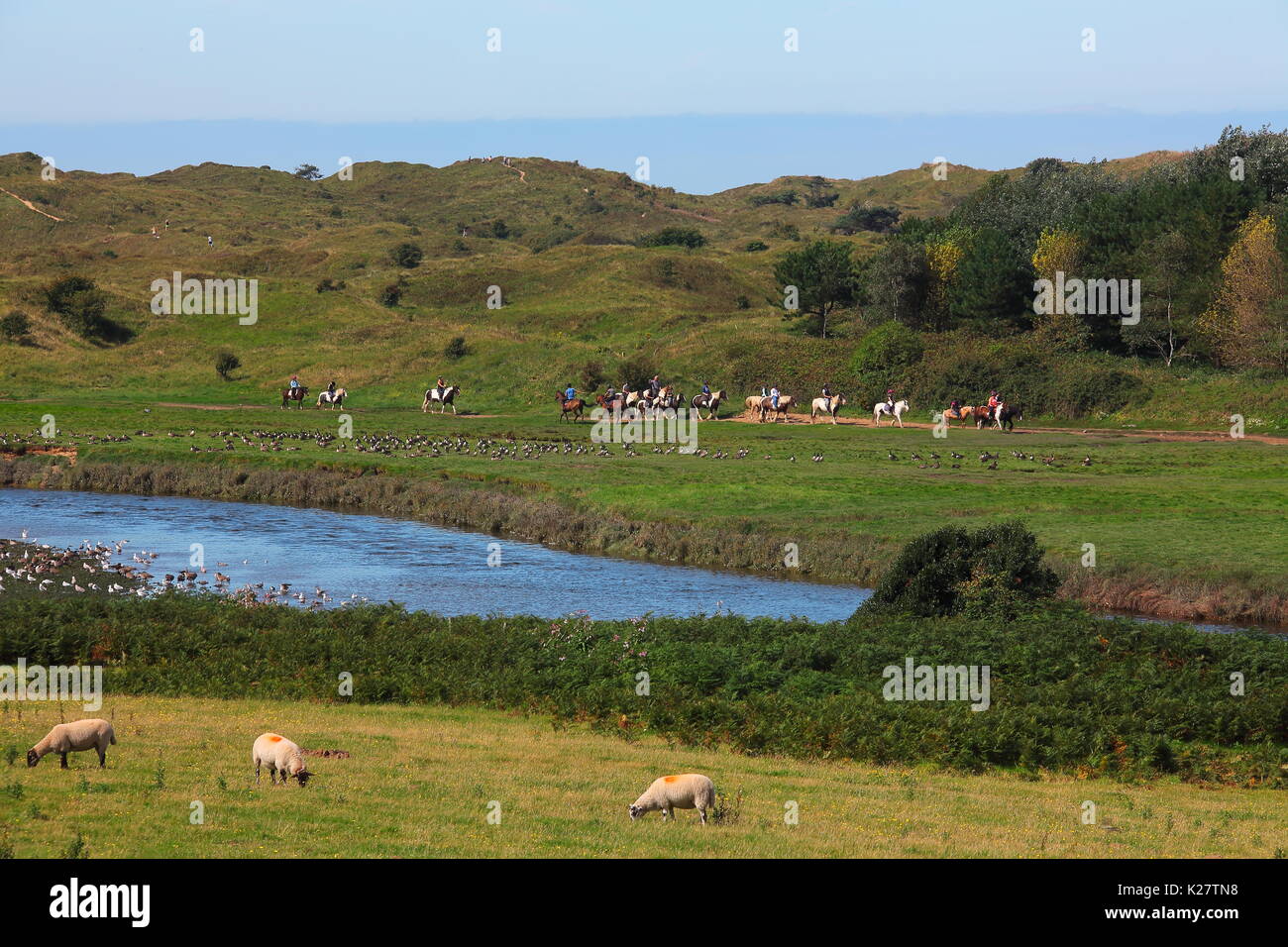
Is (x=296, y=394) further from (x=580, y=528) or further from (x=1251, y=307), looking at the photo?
(x=1251, y=307)

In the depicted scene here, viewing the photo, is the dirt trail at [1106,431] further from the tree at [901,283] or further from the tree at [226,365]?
the tree at [226,365]

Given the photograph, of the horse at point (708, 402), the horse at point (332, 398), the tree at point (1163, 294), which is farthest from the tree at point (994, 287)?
the horse at point (332, 398)

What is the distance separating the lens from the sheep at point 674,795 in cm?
1388

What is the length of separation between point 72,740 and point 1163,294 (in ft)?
257

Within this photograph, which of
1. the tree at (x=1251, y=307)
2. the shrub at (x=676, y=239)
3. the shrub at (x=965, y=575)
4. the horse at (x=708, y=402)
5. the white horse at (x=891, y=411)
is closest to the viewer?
the shrub at (x=965, y=575)

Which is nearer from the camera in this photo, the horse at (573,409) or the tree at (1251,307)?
the tree at (1251,307)

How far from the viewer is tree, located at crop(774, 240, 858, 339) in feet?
353

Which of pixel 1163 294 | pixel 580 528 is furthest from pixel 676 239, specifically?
pixel 580 528

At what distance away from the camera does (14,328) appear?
348 ft

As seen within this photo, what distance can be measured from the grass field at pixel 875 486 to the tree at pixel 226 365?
29.1m

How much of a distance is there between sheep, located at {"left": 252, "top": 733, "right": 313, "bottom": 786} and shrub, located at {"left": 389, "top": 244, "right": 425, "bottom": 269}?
149 metres

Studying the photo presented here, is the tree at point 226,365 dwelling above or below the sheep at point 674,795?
above

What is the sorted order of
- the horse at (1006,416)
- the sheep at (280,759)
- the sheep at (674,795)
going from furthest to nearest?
the horse at (1006,416) → the sheep at (280,759) → the sheep at (674,795)

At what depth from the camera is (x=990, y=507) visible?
4194 cm
